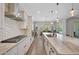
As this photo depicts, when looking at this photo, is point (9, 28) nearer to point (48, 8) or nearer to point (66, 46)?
point (66, 46)

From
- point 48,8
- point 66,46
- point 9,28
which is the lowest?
point 66,46

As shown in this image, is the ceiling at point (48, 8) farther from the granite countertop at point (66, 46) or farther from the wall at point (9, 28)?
the granite countertop at point (66, 46)

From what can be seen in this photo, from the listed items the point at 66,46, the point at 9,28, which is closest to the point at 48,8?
the point at 9,28

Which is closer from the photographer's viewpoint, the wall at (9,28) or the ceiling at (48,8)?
the wall at (9,28)

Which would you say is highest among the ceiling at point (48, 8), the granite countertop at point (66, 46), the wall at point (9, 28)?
the ceiling at point (48, 8)

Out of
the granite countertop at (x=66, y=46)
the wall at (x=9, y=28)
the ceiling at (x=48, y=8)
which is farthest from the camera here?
the ceiling at (x=48, y=8)

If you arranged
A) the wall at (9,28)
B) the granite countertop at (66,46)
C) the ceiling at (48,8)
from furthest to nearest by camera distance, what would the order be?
the ceiling at (48,8) < the wall at (9,28) < the granite countertop at (66,46)

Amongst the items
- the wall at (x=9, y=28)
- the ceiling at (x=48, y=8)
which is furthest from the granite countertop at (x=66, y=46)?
the wall at (x=9, y=28)

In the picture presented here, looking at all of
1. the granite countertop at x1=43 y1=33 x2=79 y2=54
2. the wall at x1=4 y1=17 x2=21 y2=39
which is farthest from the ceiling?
the granite countertop at x1=43 y1=33 x2=79 y2=54

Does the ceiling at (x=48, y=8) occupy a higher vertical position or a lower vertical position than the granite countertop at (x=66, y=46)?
higher

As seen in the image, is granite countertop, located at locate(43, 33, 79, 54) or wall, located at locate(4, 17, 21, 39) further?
wall, located at locate(4, 17, 21, 39)

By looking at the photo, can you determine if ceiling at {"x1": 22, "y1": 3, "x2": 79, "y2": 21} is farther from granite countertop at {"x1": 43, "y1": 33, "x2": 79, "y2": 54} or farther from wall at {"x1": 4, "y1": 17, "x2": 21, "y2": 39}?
granite countertop at {"x1": 43, "y1": 33, "x2": 79, "y2": 54}
